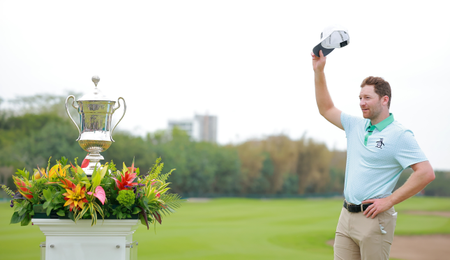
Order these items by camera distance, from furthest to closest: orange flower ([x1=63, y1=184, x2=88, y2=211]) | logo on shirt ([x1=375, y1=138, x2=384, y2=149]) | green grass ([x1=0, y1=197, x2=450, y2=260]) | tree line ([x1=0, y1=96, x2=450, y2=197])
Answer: tree line ([x1=0, y1=96, x2=450, y2=197])
green grass ([x1=0, y1=197, x2=450, y2=260])
logo on shirt ([x1=375, y1=138, x2=384, y2=149])
orange flower ([x1=63, y1=184, x2=88, y2=211])

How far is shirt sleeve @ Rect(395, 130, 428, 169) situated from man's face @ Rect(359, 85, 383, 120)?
0.68 feet

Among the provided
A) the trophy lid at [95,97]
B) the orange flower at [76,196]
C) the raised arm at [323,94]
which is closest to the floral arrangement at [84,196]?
the orange flower at [76,196]

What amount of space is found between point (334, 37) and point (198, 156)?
117 ft

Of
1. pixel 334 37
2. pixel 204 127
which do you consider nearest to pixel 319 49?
pixel 334 37

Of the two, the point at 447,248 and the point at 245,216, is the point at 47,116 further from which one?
the point at 447,248

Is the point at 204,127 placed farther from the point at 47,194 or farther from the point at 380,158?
the point at 47,194

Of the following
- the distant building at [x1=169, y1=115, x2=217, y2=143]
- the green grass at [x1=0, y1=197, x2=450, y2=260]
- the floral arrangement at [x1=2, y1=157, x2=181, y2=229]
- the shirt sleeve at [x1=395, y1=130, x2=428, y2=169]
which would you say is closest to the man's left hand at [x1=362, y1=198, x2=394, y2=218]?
the shirt sleeve at [x1=395, y1=130, x2=428, y2=169]

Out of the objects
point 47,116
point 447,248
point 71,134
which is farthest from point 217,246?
point 47,116

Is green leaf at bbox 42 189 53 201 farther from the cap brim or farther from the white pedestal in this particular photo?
the cap brim

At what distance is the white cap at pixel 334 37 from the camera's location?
2603 mm

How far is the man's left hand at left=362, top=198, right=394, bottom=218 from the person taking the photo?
8.21 feet

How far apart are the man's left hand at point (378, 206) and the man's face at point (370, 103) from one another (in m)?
0.52

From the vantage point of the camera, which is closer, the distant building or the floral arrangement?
the floral arrangement

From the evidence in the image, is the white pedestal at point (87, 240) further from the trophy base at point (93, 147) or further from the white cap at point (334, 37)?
the white cap at point (334, 37)
